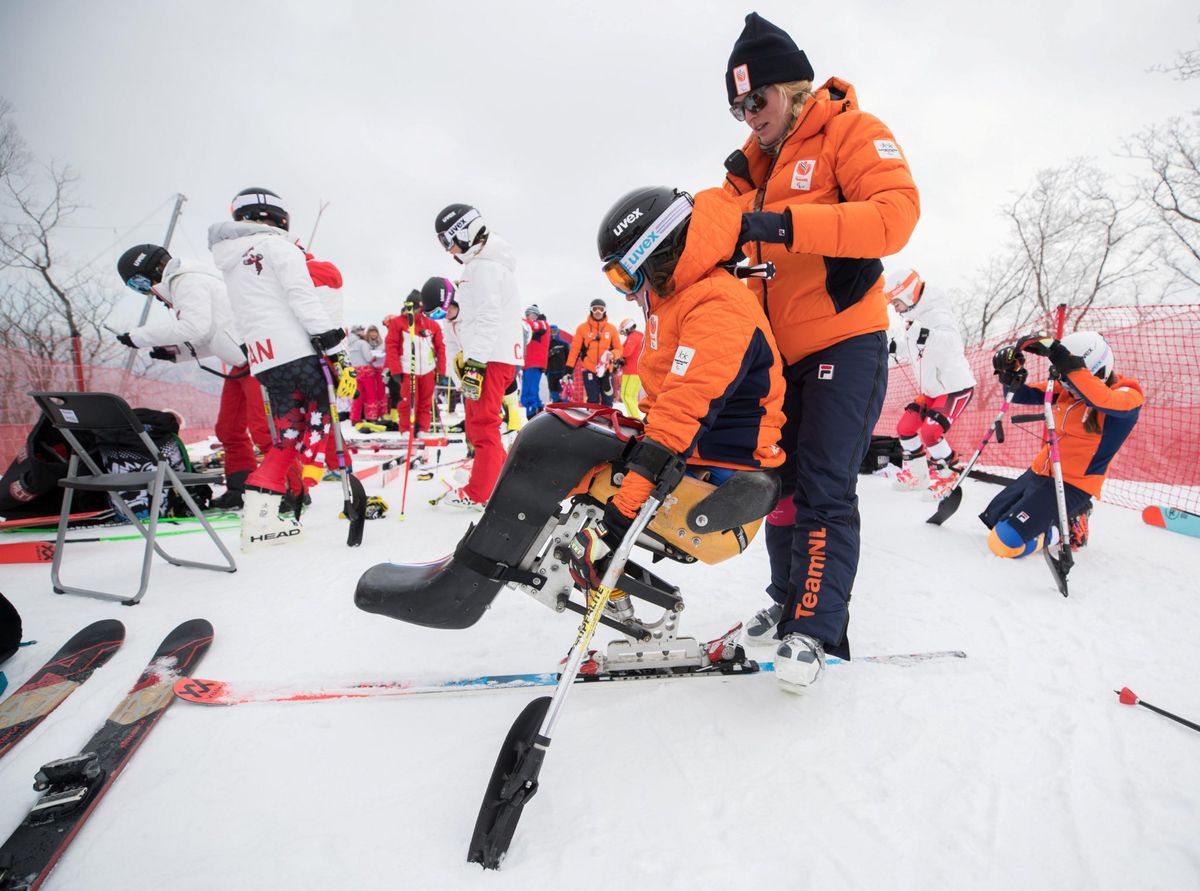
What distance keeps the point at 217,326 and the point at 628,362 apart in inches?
362

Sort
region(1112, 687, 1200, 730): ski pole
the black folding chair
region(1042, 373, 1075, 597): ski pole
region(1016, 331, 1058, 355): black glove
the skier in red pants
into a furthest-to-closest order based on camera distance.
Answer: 1. the skier in red pants
2. region(1016, 331, 1058, 355): black glove
3. region(1042, 373, 1075, 597): ski pole
4. the black folding chair
5. region(1112, 687, 1200, 730): ski pole

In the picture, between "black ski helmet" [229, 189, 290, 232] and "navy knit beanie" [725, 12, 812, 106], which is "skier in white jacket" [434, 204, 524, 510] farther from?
"navy knit beanie" [725, 12, 812, 106]

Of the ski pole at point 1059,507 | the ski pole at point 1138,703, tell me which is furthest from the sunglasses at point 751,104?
the ski pole at point 1059,507

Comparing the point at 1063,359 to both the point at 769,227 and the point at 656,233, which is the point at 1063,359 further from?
the point at 656,233

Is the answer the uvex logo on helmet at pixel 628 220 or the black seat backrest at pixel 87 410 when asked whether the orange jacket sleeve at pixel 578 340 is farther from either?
the uvex logo on helmet at pixel 628 220

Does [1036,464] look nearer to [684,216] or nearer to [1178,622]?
[1178,622]

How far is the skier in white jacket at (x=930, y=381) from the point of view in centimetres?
535

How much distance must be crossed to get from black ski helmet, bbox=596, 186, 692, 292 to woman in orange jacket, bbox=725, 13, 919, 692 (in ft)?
0.94

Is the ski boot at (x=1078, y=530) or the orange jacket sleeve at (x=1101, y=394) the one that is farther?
the ski boot at (x=1078, y=530)

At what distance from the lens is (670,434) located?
1.50m

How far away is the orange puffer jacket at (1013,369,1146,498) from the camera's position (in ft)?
11.0

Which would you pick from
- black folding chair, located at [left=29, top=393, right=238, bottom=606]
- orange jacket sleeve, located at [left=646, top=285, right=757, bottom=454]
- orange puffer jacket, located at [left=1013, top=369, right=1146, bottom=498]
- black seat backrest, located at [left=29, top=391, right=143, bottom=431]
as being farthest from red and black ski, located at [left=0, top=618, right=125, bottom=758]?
orange puffer jacket, located at [left=1013, top=369, right=1146, bottom=498]

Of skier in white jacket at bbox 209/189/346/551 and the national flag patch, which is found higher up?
the national flag patch

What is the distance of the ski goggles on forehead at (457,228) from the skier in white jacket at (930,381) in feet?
13.4
